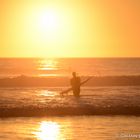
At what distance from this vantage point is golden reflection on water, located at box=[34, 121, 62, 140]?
19.8 metres

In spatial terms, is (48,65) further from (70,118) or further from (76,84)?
(70,118)

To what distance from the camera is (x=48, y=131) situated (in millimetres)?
20984

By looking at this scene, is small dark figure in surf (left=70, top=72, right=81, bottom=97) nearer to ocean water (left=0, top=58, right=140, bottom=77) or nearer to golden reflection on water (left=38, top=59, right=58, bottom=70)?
ocean water (left=0, top=58, right=140, bottom=77)

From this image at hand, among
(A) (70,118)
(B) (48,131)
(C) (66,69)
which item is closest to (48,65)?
(C) (66,69)

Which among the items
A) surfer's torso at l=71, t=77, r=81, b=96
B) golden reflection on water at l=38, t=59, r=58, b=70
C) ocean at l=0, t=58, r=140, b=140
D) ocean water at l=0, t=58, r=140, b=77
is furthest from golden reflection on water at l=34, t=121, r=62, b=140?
golden reflection on water at l=38, t=59, r=58, b=70

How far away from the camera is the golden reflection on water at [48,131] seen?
19.8m

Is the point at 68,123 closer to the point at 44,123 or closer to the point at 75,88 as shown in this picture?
the point at 44,123

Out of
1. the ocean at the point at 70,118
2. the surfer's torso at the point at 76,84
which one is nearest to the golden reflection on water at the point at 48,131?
the ocean at the point at 70,118

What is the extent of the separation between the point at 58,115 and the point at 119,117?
2696 mm

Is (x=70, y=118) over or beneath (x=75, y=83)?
beneath

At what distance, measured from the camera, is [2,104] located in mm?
28625

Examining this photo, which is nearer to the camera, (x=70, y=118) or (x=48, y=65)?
(x=70, y=118)

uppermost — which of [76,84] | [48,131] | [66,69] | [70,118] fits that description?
[66,69]

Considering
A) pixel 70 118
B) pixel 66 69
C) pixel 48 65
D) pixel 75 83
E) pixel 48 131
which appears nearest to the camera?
pixel 48 131
